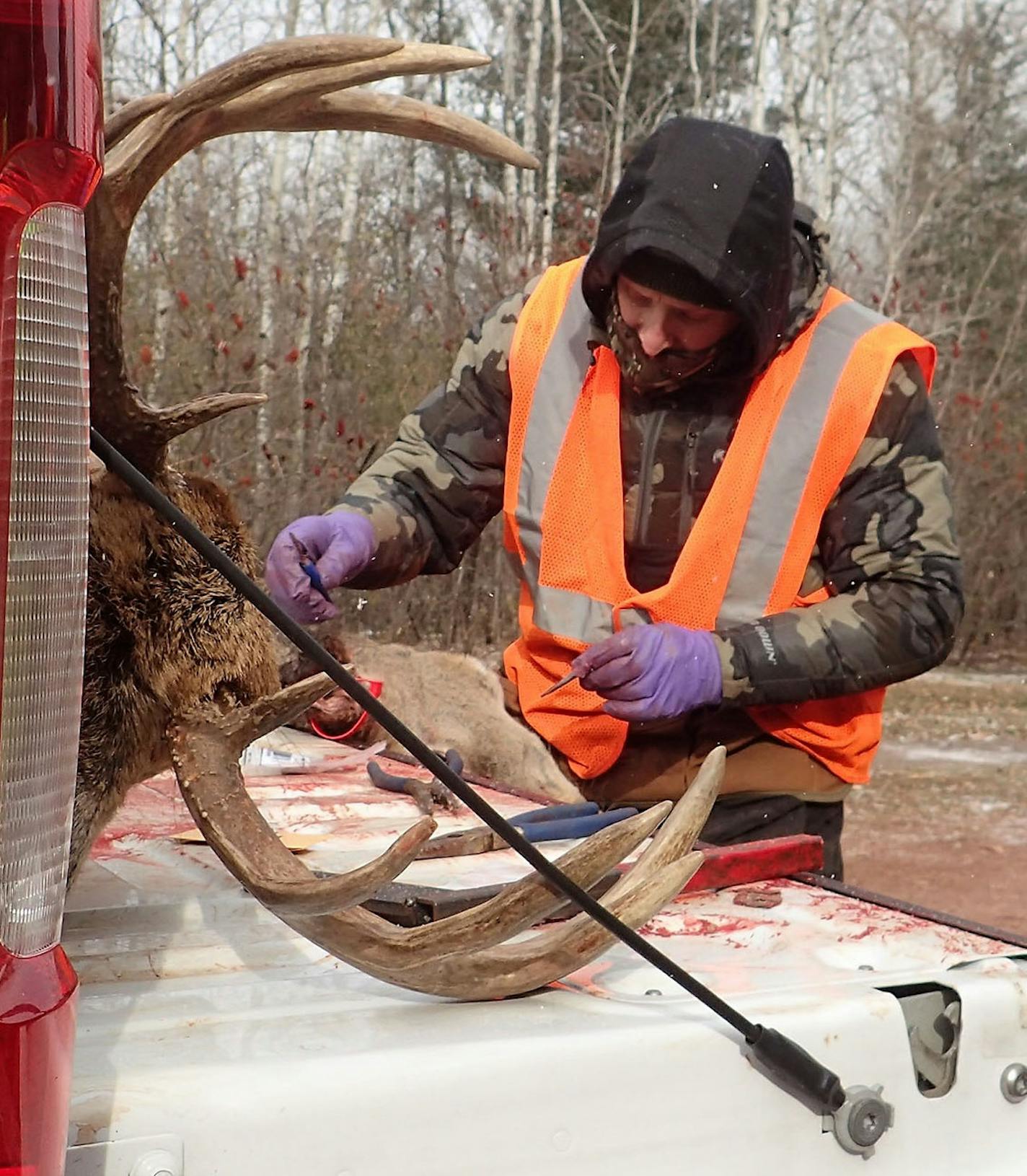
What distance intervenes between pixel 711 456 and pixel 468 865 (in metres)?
1.44

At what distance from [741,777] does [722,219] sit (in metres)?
1.36

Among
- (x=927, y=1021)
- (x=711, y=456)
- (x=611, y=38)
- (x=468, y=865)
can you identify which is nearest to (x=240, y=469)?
(x=711, y=456)

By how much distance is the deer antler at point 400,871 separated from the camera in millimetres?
1791

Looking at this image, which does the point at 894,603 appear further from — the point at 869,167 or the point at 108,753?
the point at 869,167

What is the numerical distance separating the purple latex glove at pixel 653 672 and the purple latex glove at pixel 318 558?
584 mm

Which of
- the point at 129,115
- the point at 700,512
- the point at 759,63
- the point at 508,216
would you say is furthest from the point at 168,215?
the point at 129,115

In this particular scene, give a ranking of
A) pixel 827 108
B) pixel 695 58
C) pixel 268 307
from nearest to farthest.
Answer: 1. pixel 268 307
2. pixel 827 108
3. pixel 695 58

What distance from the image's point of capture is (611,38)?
23.8 m

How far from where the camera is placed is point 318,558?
3.36 meters

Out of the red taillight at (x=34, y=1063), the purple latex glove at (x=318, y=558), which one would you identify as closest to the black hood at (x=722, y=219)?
the purple latex glove at (x=318, y=558)

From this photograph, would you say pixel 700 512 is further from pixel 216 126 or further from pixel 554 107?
pixel 554 107

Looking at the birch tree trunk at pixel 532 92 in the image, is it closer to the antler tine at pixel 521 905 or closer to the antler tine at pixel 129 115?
the antler tine at pixel 129 115

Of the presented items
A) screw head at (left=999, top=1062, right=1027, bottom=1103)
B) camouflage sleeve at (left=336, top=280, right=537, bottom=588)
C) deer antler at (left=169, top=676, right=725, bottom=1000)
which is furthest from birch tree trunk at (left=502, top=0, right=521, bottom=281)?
screw head at (left=999, top=1062, right=1027, bottom=1103)

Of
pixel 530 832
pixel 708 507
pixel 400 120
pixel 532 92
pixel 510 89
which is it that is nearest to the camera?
pixel 400 120
